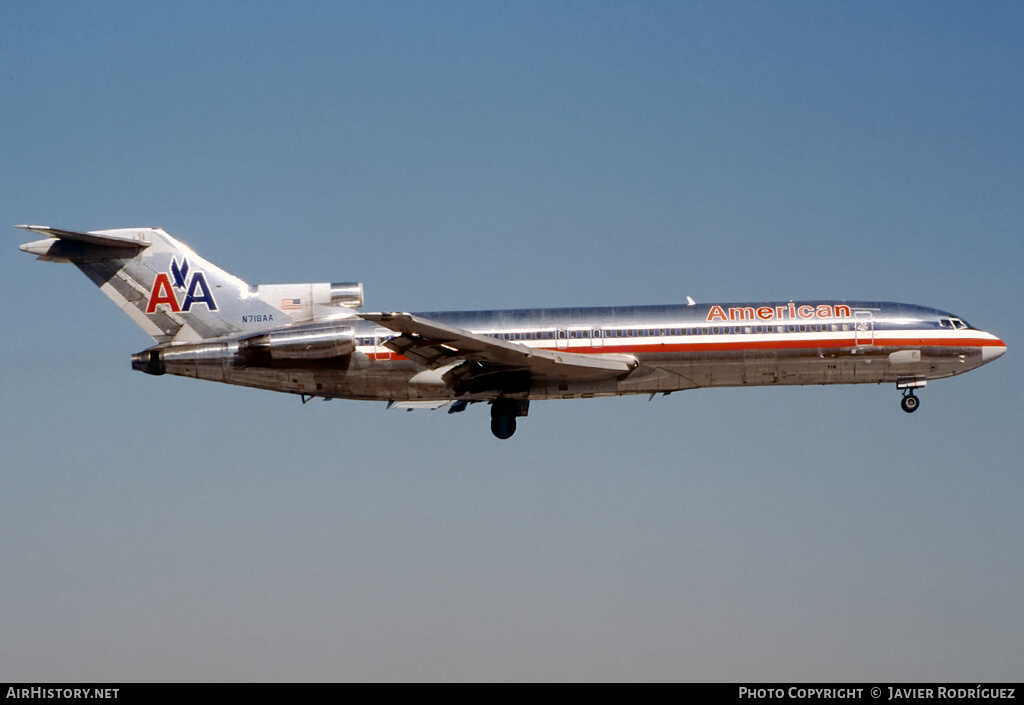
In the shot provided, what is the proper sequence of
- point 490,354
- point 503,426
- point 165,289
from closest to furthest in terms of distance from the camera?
point 490,354 → point 503,426 → point 165,289

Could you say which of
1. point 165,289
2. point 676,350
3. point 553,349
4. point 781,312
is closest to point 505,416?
point 553,349

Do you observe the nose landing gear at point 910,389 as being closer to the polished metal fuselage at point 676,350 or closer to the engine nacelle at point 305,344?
the polished metal fuselage at point 676,350

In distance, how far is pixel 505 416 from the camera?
3984cm

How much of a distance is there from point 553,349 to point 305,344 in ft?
24.4

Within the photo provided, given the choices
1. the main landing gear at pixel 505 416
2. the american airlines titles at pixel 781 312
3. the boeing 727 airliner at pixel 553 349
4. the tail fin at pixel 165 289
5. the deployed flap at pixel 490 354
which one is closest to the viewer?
the deployed flap at pixel 490 354

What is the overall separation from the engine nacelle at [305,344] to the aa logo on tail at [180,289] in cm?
308

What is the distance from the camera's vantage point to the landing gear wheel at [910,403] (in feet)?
131

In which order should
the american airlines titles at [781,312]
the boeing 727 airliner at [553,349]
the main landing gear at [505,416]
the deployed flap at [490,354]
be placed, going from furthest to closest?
1. the main landing gear at [505,416]
2. the american airlines titles at [781,312]
3. the boeing 727 airliner at [553,349]
4. the deployed flap at [490,354]

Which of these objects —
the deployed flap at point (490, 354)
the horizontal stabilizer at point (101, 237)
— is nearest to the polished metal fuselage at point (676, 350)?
the deployed flap at point (490, 354)

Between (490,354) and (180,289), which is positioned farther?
(180,289)

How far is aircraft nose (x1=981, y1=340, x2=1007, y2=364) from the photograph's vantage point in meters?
40.0

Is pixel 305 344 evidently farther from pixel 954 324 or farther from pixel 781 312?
pixel 954 324
